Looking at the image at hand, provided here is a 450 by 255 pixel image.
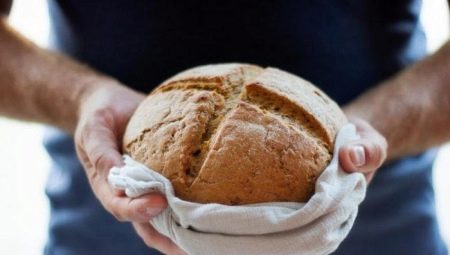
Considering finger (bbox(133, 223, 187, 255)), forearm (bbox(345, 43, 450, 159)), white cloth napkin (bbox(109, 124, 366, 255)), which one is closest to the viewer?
white cloth napkin (bbox(109, 124, 366, 255))

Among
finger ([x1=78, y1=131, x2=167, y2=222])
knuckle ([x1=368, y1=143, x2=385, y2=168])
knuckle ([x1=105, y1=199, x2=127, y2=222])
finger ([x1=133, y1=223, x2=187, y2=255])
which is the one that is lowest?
finger ([x1=133, y1=223, x2=187, y2=255])

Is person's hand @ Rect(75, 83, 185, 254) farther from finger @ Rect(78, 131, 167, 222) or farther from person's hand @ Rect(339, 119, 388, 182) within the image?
person's hand @ Rect(339, 119, 388, 182)

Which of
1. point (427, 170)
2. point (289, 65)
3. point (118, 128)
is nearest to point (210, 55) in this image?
point (289, 65)

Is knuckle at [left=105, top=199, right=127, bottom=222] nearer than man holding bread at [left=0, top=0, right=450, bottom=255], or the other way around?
knuckle at [left=105, top=199, right=127, bottom=222]

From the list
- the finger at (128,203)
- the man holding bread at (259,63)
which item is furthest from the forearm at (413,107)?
the finger at (128,203)

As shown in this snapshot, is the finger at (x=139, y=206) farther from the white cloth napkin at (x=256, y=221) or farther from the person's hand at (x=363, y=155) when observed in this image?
the person's hand at (x=363, y=155)

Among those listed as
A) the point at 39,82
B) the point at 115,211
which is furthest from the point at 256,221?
the point at 39,82

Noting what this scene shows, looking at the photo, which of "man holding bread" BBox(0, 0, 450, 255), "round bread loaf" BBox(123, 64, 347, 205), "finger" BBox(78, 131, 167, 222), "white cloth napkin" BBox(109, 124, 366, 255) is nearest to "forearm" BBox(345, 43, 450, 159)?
"man holding bread" BBox(0, 0, 450, 255)
